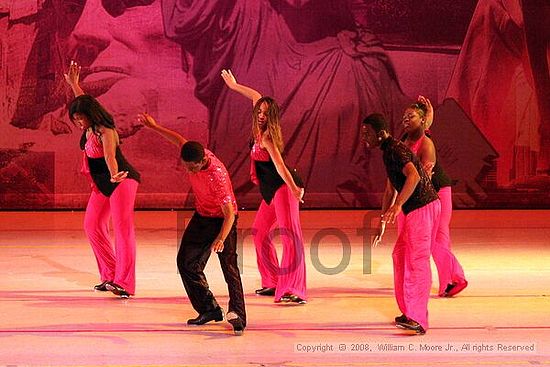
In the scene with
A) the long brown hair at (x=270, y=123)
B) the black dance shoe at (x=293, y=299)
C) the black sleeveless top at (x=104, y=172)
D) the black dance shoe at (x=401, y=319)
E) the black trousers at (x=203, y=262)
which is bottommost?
the black dance shoe at (x=293, y=299)

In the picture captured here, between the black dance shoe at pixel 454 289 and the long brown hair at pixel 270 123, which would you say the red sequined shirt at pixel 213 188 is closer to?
the long brown hair at pixel 270 123

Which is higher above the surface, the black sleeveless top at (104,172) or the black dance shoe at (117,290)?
the black sleeveless top at (104,172)

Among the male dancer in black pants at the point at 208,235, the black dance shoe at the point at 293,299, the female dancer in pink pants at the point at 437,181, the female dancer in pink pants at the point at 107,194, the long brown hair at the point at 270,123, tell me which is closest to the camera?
the male dancer in black pants at the point at 208,235

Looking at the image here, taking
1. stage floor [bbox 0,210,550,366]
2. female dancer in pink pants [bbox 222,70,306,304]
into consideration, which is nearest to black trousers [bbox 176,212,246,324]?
stage floor [bbox 0,210,550,366]

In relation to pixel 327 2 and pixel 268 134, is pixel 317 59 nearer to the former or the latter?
pixel 327 2

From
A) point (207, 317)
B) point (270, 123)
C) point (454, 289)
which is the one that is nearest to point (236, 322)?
point (207, 317)

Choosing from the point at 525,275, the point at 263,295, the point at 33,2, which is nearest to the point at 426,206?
the point at 263,295

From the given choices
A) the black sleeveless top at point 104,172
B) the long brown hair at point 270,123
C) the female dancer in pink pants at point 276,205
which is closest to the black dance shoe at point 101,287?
the black sleeveless top at point 104,172

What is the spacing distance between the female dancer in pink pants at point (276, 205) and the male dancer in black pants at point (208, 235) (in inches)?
37.5

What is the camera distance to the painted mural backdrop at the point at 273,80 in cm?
1593

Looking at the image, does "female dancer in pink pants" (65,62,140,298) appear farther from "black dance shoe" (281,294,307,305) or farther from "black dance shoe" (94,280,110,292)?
"black dance shoe" (281,294,307,305)

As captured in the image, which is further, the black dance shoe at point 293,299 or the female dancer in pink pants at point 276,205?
the black dance shoe at point 293,299

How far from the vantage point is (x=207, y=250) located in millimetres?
7363

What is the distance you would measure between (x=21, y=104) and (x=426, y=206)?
9985 mm
